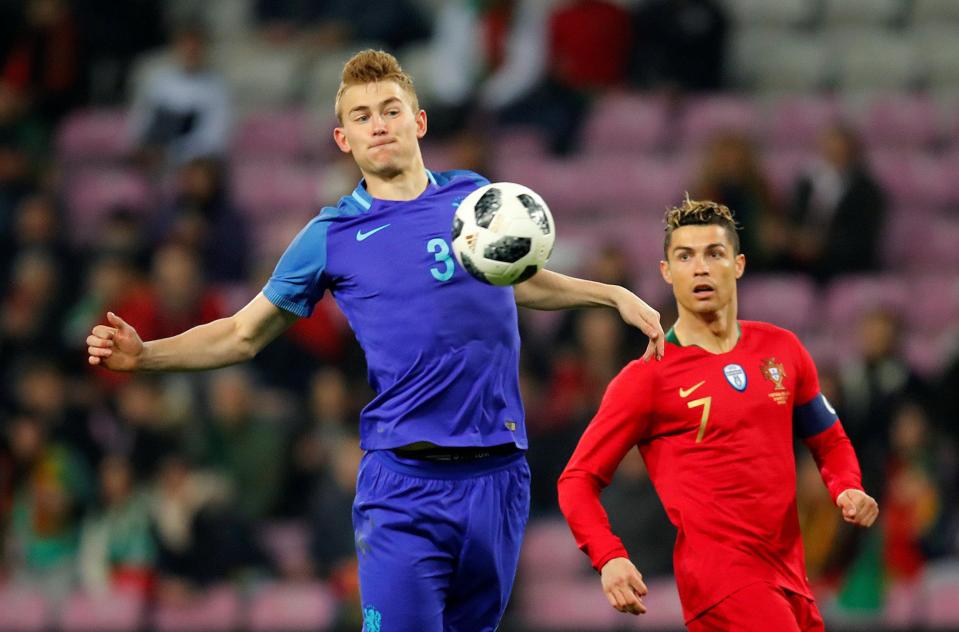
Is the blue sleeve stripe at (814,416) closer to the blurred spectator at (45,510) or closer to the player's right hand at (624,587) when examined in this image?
the player's right hand at (624,587)

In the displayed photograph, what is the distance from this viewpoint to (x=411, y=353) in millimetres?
5203

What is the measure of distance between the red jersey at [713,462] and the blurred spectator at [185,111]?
318 inches

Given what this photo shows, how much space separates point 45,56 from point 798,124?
624 cm

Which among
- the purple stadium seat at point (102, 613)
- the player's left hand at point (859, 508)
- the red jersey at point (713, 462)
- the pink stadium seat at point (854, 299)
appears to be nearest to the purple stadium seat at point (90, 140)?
the purple stadium seat at point (102, 613)

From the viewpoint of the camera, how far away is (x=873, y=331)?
1009 centimetres

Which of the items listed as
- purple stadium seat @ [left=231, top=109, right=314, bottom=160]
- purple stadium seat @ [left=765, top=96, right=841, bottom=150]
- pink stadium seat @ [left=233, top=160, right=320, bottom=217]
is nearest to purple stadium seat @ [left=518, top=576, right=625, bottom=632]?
pink stadium seat @ [left=233, top=160, right=320, bottom=217]

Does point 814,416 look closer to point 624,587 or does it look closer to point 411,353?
point 624,587

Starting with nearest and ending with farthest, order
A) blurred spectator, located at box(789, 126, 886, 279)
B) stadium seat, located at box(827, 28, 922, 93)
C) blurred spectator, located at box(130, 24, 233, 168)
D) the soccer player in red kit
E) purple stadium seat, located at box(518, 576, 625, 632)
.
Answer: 1. the soccer player in red kit
2. purple stadium seat, located at box(518, 576, 625, 632)
3. blurred spectator, located at box(789, 126, 886, 279)
4. blurred spectator, located at box(130, 24, 233, 168)
5. stadium seat, located at box(827, 28, 922, 93)

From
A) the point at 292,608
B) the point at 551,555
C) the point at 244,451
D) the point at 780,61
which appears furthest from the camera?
the point at 780,61

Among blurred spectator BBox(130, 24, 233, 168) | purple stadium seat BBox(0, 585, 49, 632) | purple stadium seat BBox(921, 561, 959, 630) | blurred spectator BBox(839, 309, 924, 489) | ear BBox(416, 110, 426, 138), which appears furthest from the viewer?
blurred spectator BBox(130, 24, 233, 168)

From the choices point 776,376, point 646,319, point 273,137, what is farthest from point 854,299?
point 646,319

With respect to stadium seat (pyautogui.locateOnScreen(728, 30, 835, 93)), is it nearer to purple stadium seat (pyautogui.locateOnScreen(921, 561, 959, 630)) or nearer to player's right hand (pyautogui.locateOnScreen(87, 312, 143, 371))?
purple stadium seat (pyautogui.locateOnScreen(921, 561, 959, 630))

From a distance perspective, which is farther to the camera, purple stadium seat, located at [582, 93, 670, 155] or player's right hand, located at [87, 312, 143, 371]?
purple stadium seat, located at [582, 93, 670, 155]

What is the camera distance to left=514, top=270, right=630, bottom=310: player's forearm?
17.7 feet
